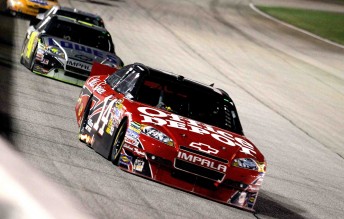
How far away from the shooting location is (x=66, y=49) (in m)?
17.1

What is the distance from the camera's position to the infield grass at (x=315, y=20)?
141ft

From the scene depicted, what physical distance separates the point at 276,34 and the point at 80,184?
1334 inches

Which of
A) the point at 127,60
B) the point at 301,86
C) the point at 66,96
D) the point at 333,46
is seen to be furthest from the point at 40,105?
the point at 333,46

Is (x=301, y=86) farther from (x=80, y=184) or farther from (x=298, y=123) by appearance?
(x=80, y=184)

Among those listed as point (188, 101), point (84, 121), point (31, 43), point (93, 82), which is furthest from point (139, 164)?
point (31, 43)

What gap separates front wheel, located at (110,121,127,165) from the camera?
9234 millimetres

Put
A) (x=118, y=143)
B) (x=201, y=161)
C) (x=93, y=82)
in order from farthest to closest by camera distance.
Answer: (x=93, y=82), (x=118, y=143), (x=201, y=161)

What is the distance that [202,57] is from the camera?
30.5 m

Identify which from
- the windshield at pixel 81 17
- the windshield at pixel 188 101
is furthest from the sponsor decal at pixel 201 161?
the windshield at pixel 81 17

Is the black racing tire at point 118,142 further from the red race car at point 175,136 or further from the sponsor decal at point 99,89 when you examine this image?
the sponsor decal at point 99,89

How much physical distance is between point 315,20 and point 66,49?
32.1 meters

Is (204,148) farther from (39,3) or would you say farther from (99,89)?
(39,3)

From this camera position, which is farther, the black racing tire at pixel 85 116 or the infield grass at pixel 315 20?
the infield grass at pixel 315 20

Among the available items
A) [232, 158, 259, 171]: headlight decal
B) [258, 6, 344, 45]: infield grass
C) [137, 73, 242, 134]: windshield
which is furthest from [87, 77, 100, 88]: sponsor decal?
[258, 6, 344, 45]: infield grass
